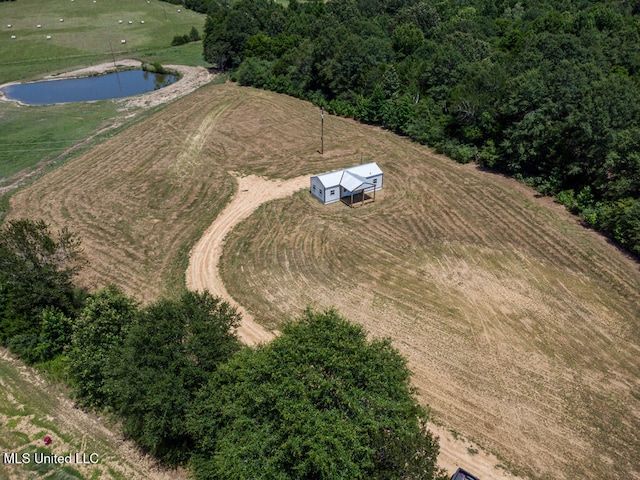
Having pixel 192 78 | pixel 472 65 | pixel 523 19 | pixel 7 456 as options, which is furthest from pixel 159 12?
pixel 7 456

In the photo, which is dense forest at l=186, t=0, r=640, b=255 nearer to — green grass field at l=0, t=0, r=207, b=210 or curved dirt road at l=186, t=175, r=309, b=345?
curved dirt road at l=186, t=175, r=309, b=345

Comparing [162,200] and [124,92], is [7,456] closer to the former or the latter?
[162,200]

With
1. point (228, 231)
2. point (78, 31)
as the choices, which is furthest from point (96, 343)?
point (78, 31)

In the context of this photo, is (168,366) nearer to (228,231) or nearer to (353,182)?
(228,231)

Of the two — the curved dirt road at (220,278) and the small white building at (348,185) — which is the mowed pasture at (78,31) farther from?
the small white building at (348,185)

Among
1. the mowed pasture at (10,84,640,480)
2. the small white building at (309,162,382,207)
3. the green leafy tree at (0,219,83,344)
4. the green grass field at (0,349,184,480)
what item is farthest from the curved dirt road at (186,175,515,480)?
the green grass field at (0,349,184,480)

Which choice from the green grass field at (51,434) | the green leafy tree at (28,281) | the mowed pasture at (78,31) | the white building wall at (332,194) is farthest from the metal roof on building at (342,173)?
the mowed pasture at (78,31)
